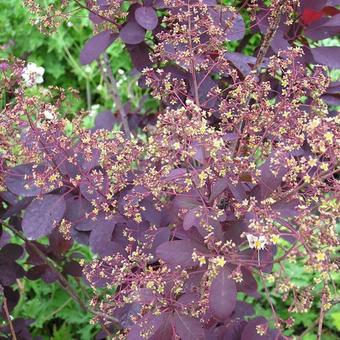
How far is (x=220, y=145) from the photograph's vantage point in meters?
1.13

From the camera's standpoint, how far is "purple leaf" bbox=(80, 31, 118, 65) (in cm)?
164

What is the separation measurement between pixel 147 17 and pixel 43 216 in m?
0.57

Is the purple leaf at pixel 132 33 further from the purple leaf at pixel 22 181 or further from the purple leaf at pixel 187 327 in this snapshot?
the purple leaf at pixel 187 327

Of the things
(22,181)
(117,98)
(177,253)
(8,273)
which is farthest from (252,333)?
(117,98)

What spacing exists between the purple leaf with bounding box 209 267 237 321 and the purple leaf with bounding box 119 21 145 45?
2.31ft

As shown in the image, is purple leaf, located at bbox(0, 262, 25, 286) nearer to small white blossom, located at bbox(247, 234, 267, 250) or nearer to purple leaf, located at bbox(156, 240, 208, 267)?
purple leaf, located at bbox(156, 240, 208, 267)

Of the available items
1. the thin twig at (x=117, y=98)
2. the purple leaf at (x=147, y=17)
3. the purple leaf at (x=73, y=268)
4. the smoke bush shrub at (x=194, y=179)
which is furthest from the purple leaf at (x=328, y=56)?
the purple leaf at (x=73, y=268)

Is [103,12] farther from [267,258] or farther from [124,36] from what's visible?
[267,258]

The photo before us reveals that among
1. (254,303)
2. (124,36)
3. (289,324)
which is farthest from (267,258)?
(254,303)

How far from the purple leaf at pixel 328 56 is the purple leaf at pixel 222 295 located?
76 cm

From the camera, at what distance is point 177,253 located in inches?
46.6

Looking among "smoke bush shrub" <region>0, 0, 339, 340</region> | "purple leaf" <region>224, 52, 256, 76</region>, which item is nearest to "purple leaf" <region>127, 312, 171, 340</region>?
"smoke bush shrub" <region>0, 0, 339, 340</region>

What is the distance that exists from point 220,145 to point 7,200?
0.90 m

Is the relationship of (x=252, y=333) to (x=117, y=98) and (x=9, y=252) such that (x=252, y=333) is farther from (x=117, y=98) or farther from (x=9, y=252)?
(x=117, y=98)
